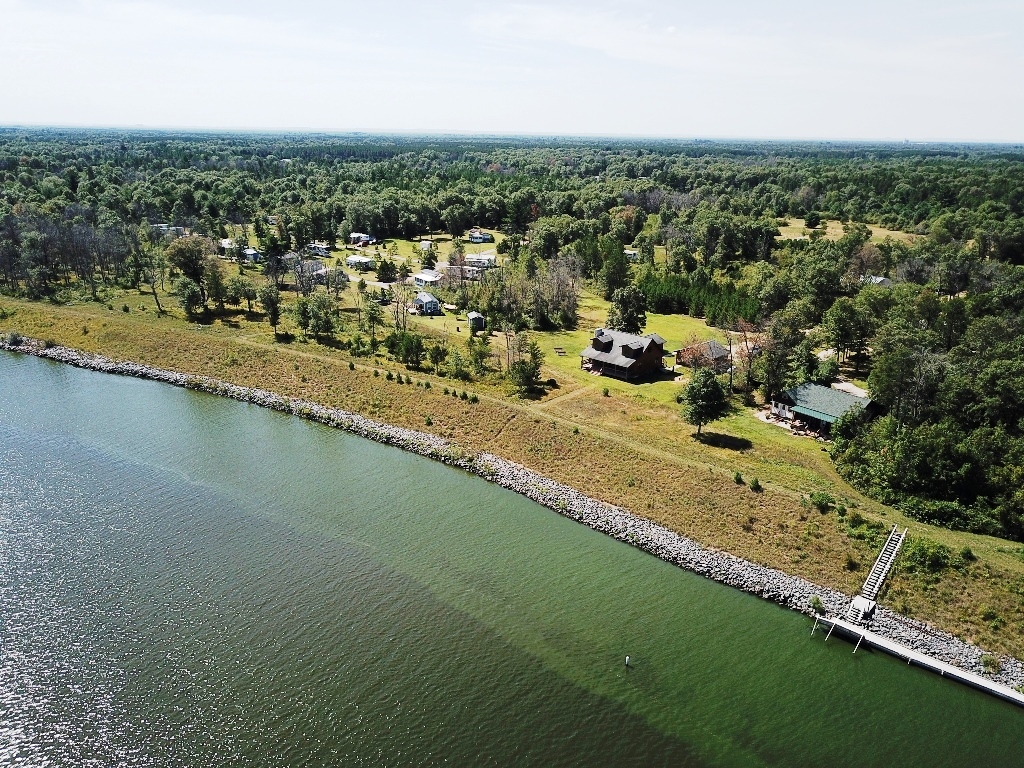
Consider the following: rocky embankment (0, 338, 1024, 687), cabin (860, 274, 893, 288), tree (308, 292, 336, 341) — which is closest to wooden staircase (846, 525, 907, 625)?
rocky embankment (0, 338, 1024, 687)

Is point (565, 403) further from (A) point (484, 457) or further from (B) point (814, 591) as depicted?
(B) point (814, 591)

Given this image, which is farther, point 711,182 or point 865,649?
point 711,182

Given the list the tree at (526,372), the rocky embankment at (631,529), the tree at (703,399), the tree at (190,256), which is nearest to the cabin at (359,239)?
the tree at (190,256)

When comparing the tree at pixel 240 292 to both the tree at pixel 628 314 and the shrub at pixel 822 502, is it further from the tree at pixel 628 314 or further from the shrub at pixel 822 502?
the shrub at pixel 822 502

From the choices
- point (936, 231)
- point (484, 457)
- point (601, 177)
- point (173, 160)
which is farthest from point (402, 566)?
point (173, 160)

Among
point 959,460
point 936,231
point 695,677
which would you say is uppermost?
point 936,231

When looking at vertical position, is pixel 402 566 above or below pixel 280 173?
below

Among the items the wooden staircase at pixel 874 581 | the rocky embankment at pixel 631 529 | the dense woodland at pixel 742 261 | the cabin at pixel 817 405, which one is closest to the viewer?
the rocky embankment at pixel 631 529
